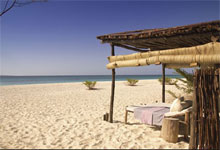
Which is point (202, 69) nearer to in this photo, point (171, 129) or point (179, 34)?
point (179, 34)

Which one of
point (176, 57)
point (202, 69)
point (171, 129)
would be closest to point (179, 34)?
point (176, 57)

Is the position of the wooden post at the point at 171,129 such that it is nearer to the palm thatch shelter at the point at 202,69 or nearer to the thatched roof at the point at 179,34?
the palm thatch shelter at the point at 202,69

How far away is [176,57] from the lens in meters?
3.42

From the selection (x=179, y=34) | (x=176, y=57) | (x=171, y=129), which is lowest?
(x=171, y=129)

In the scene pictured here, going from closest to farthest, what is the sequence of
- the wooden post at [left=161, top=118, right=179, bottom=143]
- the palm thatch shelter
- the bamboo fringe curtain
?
the palm thatch shelter < the bamboo fringe curtain < the wooden post at [left=161, top=118, right=179, bottom=143]

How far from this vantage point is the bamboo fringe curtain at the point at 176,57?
2.93 m

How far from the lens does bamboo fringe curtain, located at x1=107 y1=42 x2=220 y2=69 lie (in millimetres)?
2928

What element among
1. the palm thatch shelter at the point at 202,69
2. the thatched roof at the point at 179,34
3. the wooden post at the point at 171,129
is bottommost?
the wooden post at the point at 171,129

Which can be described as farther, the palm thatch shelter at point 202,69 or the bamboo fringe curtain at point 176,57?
the bamboo fringe curtain at point 176,57

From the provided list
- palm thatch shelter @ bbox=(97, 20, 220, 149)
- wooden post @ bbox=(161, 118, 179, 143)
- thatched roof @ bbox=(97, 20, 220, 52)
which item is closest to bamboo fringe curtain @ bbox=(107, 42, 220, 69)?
palm thatch shelter @ bbox=(97, 20, 220, 149)

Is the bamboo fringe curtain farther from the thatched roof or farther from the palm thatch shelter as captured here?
the thatched roof

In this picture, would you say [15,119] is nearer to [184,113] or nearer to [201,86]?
[184,113]

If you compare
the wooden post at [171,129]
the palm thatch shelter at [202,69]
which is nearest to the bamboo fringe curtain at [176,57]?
the palm thatch shelter at [202,69]

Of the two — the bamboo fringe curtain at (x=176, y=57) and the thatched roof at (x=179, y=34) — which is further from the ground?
the thatched roof at (x=179, y=34)
